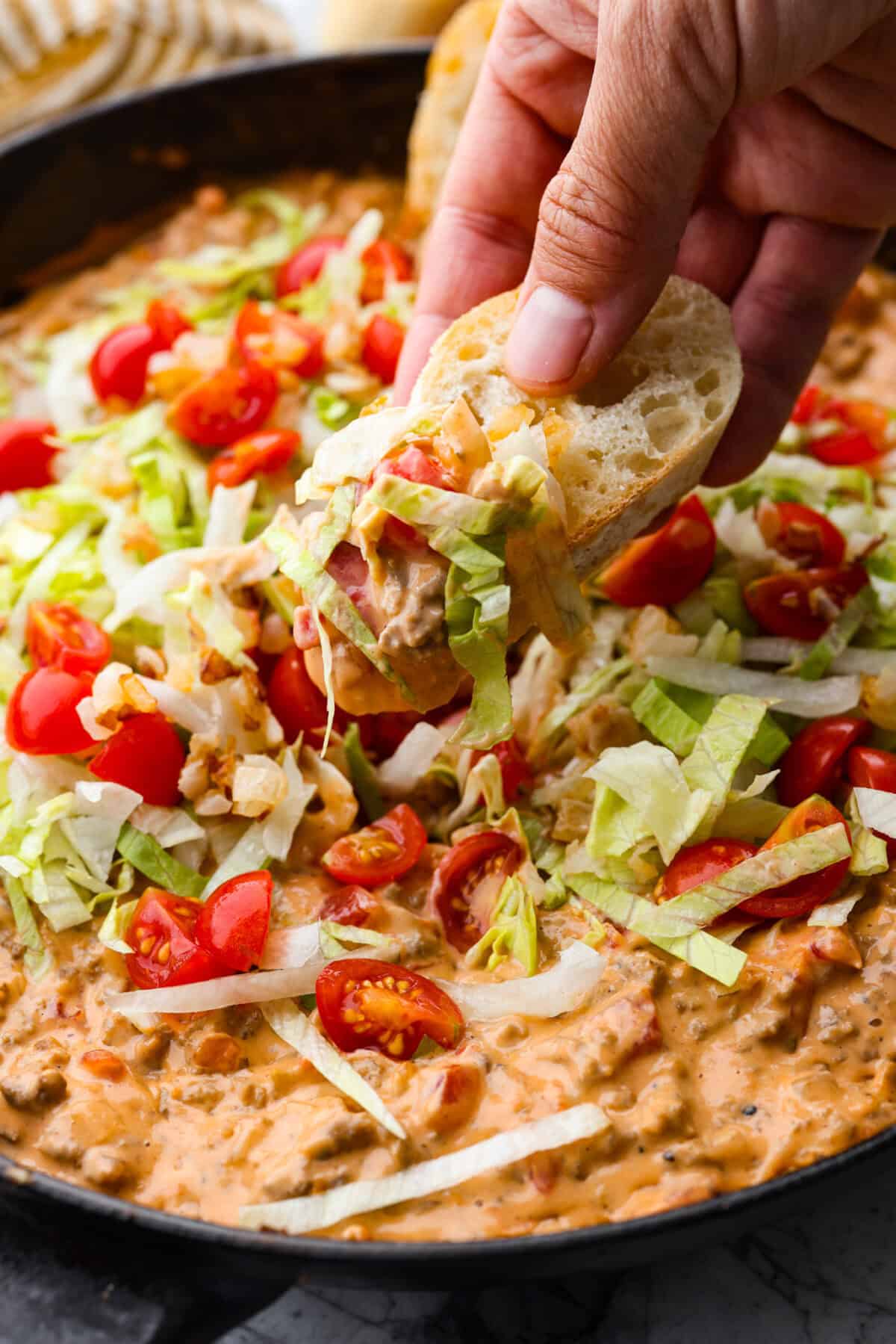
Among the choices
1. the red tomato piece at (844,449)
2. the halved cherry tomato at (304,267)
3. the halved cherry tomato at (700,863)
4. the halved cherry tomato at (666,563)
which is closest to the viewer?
the halved cherry tomato at (700,863)

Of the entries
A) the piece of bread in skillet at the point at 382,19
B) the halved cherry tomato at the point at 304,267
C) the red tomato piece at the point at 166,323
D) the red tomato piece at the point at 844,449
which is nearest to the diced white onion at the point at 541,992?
the red tomato piece at the point at 844,449

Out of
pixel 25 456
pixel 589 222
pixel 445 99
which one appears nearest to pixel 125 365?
pixel 25 456

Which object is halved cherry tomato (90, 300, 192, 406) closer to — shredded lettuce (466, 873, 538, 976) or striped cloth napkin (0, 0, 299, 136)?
striped cloth napkin (0, 0, 299, 136)

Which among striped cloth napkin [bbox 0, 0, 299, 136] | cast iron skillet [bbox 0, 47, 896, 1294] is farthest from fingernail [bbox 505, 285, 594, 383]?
striped cloth napkin [bbox 0, 0, 299, 136]

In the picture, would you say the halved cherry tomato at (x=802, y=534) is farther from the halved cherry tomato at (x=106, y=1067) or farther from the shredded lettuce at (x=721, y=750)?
the halved cherry tomato at (x=106, y=1067)

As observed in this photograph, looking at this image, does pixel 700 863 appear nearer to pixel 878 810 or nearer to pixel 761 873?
pixel 761 873
